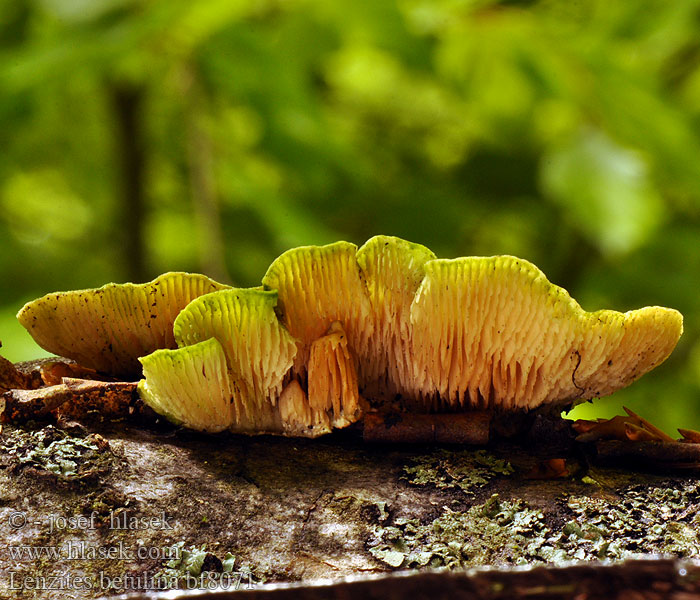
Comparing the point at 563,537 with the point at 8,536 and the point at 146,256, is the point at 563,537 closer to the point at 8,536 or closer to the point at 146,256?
the point at 8,536

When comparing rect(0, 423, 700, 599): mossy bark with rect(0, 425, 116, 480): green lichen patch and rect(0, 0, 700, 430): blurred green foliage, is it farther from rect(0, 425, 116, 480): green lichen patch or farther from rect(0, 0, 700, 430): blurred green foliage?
rect(0, 0, 700, 430): blurred green foliage

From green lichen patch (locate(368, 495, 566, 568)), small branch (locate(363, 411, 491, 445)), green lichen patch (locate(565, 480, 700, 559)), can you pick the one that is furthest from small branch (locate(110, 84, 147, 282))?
green lichen patch (locate(565, 480, 700, 559))

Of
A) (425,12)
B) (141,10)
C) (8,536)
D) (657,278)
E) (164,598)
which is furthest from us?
(657,278)

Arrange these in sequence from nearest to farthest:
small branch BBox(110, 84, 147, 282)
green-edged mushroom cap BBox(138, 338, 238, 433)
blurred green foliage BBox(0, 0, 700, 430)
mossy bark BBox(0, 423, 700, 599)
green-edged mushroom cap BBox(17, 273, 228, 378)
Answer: mossy bark BBox(0, 423, 700, 599) → green-edged mushroom cap BBox(138, 338, 238, 433) → green-edged mushroom cap BBox(17, 273, 228, 378) → blurred green foliage BBox(0, 0, 700, 430) → small branch BBox(110, 84, 147, 282)

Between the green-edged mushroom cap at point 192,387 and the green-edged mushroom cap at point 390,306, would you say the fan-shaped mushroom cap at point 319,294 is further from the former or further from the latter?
the green-edged mushroom cap at point 192,387

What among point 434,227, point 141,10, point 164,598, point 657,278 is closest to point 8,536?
point 164,598

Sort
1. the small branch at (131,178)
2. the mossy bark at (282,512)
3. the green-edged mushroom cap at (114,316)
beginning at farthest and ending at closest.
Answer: the small branch at (131,178) → the green-edged mushroom cap at (114,316) → the mossy bark at (282,512)

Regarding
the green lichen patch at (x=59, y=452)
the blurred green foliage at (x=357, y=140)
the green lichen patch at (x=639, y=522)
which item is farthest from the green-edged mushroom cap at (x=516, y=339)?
the blurred green foliage at (x=357, y=140)
